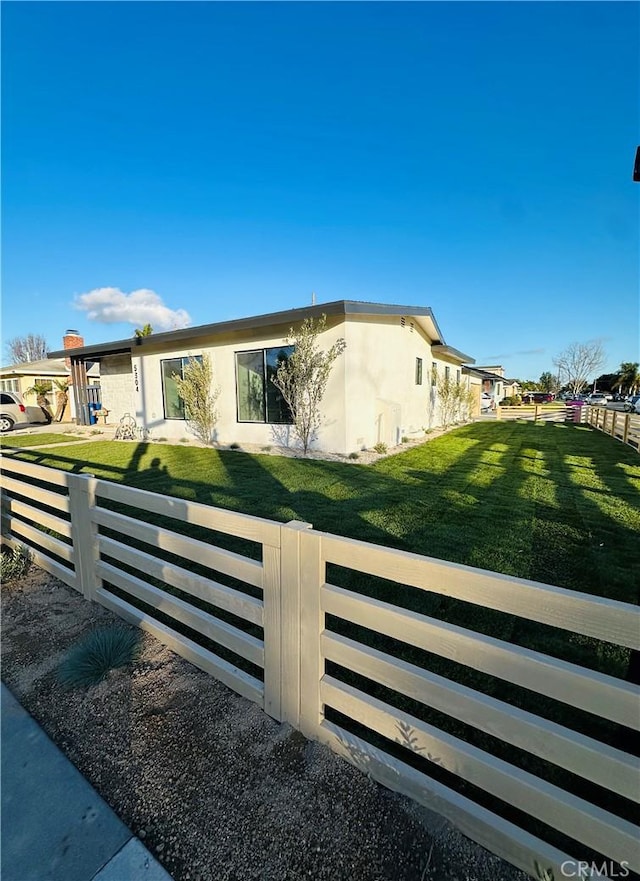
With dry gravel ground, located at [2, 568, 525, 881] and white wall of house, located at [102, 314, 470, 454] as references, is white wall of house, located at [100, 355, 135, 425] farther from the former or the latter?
dry gravel ground, located at [2, 568, 525, 881]

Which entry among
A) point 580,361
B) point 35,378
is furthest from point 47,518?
point 580,361

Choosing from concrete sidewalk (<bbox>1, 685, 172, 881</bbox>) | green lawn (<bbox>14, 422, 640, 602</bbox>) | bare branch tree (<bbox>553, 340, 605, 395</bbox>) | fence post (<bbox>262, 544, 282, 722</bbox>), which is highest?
bare branch tree (<bbox>553, 340, 605, 395</bbox>)

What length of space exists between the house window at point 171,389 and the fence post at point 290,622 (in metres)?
11.6

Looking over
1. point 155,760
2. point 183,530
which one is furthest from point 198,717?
point 183,530

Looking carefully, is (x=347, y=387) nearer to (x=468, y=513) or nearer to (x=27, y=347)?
(x=468, y=513)

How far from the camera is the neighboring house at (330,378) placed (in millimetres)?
9211

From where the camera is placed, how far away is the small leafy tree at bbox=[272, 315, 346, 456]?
9023 millimetres

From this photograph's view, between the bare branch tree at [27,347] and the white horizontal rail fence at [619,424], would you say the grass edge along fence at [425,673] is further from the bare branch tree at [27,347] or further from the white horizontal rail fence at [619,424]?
the bare branch tree at [27,347]

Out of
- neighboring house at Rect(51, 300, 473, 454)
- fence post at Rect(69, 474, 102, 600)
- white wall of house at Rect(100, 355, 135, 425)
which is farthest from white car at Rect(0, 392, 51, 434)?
fence post at Rect(69, 474, 102, 600)

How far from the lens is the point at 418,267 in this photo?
19047mm

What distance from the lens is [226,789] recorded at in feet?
5.34

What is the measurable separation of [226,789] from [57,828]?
2.06 feet

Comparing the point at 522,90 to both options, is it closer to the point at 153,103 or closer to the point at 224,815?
the point at 153,103

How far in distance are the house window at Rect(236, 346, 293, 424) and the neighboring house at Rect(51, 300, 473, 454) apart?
1.1 inches
